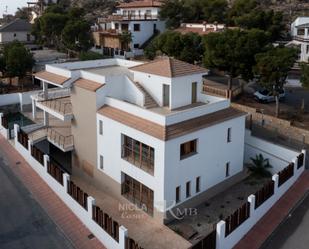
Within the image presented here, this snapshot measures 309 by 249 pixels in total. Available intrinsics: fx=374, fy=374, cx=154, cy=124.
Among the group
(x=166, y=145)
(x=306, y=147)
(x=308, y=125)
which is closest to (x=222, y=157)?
(x=166, y=145)

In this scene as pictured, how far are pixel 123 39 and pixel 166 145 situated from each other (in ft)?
145

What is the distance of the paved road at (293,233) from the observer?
55.2ft

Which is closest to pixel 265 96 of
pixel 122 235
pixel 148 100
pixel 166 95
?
pixel 166 95

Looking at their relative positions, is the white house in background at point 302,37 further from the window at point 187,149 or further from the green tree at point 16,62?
the window at point 187,149

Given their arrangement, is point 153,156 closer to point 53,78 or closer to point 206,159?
point 206,159

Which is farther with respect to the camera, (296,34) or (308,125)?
(296,34)

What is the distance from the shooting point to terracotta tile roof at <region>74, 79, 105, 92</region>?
2241 cm

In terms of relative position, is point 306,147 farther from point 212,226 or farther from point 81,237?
point 81,237

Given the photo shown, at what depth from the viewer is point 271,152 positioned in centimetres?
2472

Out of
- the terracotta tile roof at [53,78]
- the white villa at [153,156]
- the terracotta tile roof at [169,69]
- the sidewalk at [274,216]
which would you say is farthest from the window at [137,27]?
the sidewalk at [274,216]

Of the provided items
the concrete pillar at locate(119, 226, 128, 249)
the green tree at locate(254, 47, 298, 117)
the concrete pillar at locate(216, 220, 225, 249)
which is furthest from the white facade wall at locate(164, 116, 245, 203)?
the green tree at locate(254, 47, 298, 117)

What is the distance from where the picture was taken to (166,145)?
18062 millimetres

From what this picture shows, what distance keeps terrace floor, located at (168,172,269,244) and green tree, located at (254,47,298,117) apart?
33.7ft

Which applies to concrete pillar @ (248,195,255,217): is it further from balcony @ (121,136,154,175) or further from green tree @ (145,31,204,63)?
green tree @ (145,31,204,63)
